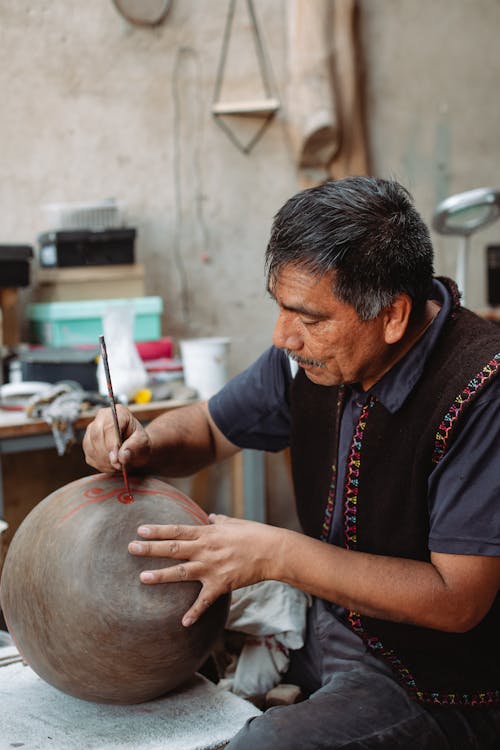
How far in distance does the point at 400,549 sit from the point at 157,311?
241 cm

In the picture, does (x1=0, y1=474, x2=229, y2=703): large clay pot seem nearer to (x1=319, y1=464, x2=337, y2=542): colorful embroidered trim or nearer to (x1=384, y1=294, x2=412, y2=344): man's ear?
(x1=319, y1=464, x2=337, y2=542): colorful embroidered trim

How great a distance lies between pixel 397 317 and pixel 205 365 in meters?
1.97

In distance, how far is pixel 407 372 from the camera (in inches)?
71.2

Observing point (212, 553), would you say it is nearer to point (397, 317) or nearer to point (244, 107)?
point (397, 317)

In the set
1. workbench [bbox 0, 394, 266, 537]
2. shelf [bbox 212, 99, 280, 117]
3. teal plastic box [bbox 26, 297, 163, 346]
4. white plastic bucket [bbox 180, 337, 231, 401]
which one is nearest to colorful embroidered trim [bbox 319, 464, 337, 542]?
workbench [bbox 0, 394, 266, 537]

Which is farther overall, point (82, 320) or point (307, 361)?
point (82, 320)

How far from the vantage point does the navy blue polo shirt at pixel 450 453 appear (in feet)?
5.33

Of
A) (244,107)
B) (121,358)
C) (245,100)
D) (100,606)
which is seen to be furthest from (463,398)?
(245,100)

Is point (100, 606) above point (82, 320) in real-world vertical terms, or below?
below

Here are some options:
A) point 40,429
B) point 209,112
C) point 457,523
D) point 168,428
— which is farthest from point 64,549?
point 209,112

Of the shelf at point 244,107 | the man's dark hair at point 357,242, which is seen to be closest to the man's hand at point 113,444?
the man's dark hair at point 357,242

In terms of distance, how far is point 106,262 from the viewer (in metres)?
3.94

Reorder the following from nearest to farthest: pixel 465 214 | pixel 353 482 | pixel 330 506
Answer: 1. pixel 353 482
2. pixel 330 506
3. pixel 465 214

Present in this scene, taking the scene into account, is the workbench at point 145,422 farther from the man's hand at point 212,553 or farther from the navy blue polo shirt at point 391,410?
the man's hand at point 212,553
